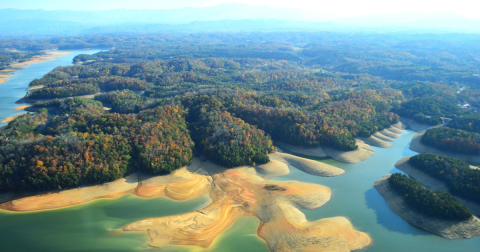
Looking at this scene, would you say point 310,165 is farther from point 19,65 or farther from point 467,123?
point 19,65

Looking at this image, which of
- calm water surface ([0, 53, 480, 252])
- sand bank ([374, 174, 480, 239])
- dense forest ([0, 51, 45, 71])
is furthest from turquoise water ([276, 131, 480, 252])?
dense forest ([0, 51, 45, 71])

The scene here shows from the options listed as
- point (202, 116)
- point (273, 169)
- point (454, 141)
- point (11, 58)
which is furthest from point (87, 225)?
point (11, 58)

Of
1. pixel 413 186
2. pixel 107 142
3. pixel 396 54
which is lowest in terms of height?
pixel 413 186

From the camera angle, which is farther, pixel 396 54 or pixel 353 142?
pixel 396 54

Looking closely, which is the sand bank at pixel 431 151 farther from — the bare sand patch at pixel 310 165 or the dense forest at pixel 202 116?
the bare sand patch at pixel 310 165

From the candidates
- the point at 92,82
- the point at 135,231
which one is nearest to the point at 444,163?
the point at 135,231

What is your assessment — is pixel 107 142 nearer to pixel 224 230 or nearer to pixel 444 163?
pixel 224 230

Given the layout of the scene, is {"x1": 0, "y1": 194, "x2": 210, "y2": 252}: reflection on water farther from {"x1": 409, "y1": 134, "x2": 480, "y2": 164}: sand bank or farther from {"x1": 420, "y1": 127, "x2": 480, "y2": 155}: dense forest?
{"x1": 420, "y1": 127, "x2": 480, "y2": 155}: dense forest

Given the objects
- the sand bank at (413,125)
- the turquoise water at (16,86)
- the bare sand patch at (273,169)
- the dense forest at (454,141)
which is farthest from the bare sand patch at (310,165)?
the turquoise water at (16,86)
